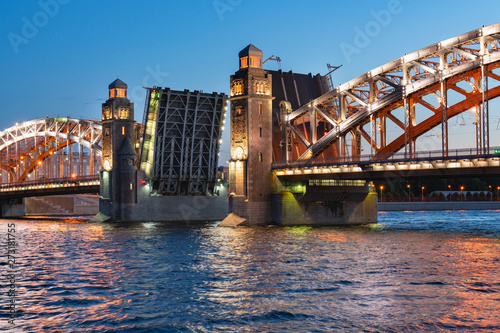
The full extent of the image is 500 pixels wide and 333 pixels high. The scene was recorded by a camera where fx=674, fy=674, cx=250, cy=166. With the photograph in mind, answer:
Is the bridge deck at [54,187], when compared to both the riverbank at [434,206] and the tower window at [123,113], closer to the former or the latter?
the tower window at [123,113]

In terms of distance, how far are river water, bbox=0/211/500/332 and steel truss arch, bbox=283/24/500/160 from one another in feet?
52.0

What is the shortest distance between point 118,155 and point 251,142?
74.9 feet

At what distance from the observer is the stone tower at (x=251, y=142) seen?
67.0m

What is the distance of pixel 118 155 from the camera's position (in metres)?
83.1

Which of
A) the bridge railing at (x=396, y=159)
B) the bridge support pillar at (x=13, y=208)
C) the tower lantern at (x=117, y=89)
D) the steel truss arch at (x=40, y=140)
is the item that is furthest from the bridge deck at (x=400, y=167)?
the bridge support pillar at (x=13, y=208)

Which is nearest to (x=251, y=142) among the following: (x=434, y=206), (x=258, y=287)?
(x=258, y=287)

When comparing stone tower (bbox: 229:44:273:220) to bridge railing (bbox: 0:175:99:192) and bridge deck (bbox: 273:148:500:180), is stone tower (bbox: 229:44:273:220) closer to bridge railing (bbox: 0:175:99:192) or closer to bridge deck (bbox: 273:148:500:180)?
bridge deck (bbox: 273:148:500:180)

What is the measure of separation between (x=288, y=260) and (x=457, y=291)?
11956mm

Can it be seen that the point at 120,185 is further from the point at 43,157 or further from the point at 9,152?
the point at 9,152

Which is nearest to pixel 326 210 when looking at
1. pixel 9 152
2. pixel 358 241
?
pixel 358 241

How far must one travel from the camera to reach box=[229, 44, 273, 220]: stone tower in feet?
220

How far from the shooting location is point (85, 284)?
1089 inches

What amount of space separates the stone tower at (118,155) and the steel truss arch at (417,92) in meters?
21.4

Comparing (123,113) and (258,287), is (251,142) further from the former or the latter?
(258,287)
